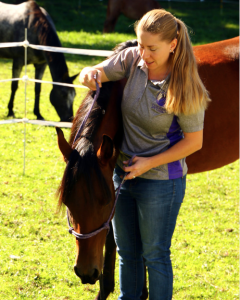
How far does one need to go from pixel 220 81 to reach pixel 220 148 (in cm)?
60

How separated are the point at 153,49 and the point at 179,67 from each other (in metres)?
0.16

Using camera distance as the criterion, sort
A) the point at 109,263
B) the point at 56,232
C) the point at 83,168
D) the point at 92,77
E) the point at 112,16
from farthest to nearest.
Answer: the point at 112,16, the point at 56,232, the point at 109,263, the point at 92,77, the point at 83,168

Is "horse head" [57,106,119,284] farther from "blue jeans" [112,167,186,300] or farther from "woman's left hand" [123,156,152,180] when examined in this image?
"blue jeans" [112,167,186,300]

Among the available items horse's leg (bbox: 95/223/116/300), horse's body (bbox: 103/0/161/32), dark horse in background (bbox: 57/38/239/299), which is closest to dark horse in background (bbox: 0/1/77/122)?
horse's leg (bbox: 95/223/116/300)

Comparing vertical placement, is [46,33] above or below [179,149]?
above

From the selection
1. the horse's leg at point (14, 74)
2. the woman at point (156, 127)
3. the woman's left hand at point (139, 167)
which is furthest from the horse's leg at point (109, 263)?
the horse's leg at point (14, 74)

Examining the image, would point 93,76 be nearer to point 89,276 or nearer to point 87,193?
point 87,193

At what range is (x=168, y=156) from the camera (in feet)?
6.47

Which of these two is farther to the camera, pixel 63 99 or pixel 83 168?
pixel 63 99

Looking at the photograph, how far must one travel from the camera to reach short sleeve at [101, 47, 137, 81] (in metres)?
2.07

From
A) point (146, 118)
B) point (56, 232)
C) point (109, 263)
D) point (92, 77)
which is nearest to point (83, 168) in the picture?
point (146, 118)

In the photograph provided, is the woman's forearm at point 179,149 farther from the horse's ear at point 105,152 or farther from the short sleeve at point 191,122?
the horse's ear at point 105,152

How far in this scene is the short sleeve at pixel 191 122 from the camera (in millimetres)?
1926

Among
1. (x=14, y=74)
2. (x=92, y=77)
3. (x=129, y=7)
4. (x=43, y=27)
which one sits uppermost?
(x=129, y=7)
